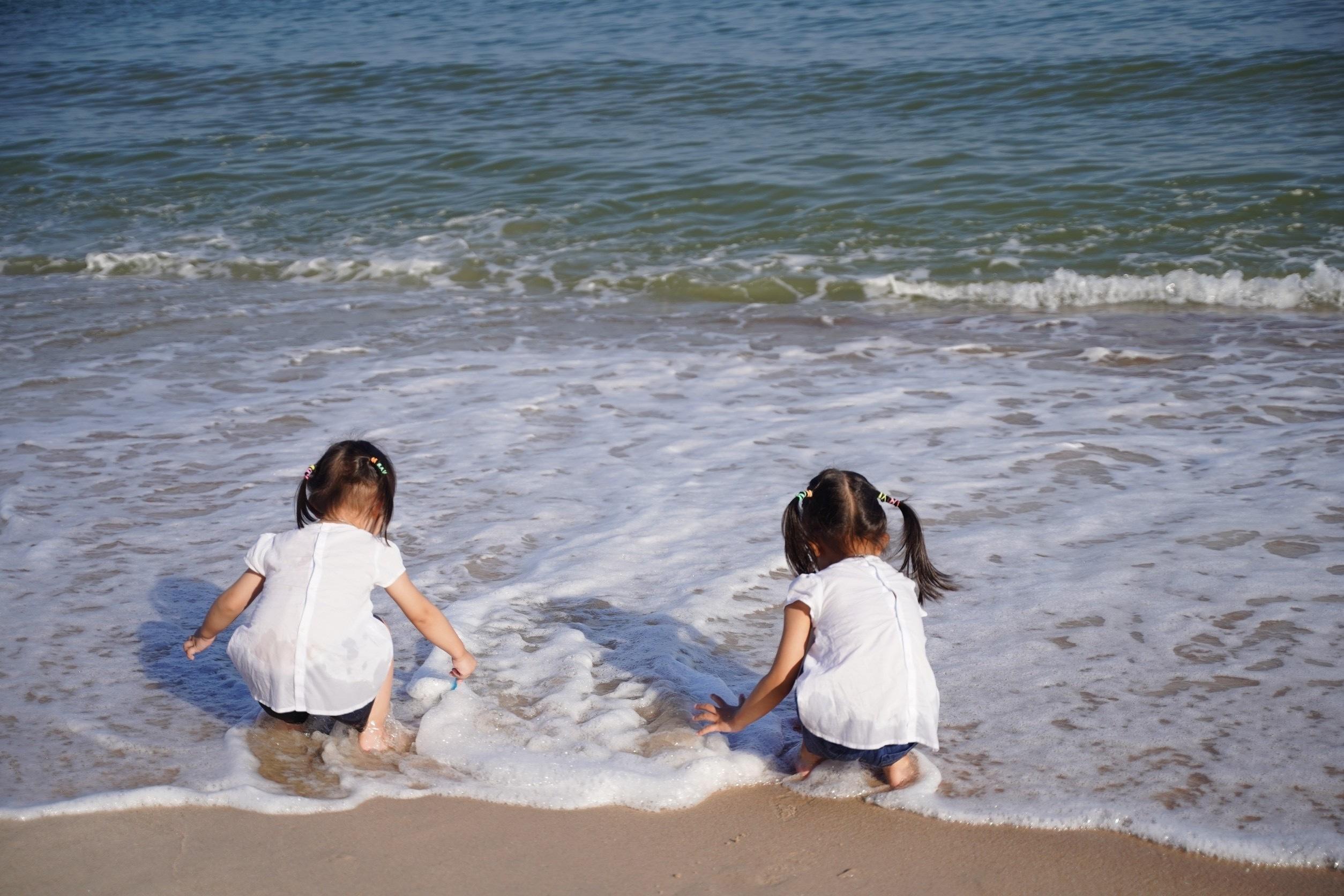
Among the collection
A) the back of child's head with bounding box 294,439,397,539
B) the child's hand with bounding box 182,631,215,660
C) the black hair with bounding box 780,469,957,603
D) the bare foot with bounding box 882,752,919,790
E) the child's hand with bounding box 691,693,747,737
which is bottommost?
the bare foot with bounding box 882,752,919,790

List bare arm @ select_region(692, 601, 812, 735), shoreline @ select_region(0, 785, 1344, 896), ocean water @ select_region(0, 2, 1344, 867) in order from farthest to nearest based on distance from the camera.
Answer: ocean water @ select_region(0, 2, 1344, 867), bare arm @ select_region(692, 601, 812, 735), shoreline @ select_region(0, 785, 1344, 896)

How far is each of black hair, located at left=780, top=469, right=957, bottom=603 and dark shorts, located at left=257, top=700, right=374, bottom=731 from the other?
4.02 ft

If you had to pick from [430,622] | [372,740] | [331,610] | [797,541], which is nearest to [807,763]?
[797,541]

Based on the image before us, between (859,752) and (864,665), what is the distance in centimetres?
22

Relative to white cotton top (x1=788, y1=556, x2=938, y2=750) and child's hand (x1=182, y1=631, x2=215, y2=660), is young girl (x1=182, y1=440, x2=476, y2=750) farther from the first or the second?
white cotton top (x1=788, y1=556, x2=938, y2=750)

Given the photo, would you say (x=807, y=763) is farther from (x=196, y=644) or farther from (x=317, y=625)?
(x=196, y=644)

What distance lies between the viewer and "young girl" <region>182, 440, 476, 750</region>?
2.96 metres

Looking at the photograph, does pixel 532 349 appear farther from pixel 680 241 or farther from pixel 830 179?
pixel 830 179

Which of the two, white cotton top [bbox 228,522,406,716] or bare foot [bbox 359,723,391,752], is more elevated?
white cotton top [bbox 228,522,406,716]

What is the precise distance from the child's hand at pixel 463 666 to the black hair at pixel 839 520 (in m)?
0.93

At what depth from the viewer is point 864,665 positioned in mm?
2830

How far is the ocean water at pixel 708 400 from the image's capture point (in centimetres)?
312

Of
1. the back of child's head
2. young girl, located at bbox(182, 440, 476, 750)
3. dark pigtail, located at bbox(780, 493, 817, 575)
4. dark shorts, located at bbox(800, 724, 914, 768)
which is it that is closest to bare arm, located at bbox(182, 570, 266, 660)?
young girl, located at bbox(182, 440, 476, 750)

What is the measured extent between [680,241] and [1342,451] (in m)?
6.11
